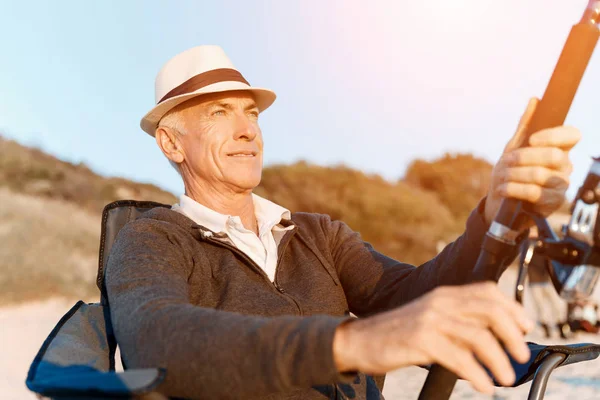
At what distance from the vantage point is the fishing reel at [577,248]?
3.82 ft

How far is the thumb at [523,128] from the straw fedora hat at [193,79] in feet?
4.02

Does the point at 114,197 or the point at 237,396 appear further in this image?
the point at 114,197

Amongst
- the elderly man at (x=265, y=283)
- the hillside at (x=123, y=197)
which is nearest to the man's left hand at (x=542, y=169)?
the elderly man at (x=265, y=283)

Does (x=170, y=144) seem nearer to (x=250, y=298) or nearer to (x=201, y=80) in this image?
(x=201, y=80)

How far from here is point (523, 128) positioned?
146cm

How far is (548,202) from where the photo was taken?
1.31 m

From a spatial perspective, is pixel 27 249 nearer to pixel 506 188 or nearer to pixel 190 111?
pixel 190 111

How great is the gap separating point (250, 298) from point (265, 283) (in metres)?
0.11

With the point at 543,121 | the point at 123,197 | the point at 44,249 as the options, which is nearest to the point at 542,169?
the point at 543,121

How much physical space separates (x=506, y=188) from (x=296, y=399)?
3.09 ft

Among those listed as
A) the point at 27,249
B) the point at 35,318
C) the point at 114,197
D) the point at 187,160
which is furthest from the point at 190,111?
the point at 114,197

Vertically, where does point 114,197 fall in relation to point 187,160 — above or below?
below

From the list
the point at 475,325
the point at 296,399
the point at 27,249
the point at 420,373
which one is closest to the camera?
the point at 475,325

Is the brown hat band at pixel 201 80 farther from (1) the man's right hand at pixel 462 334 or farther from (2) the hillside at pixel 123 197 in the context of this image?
(2) the hillside at pixel 123 197
